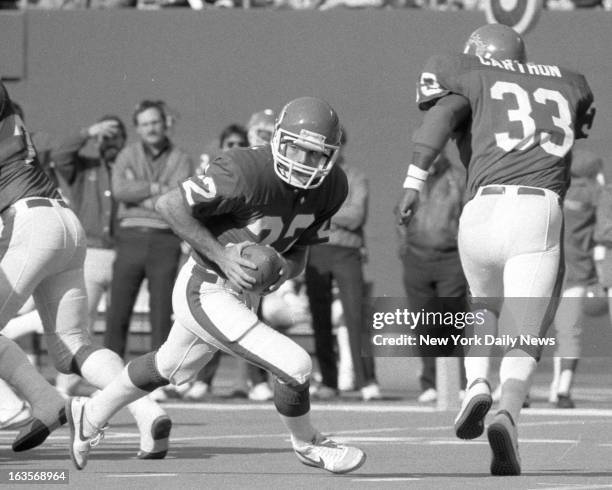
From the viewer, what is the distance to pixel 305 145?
23.6 ft

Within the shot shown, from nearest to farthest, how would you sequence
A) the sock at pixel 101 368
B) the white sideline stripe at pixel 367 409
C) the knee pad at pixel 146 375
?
the knee pad at pixel 146 375 → the sock at pixel 101 368 → the white sideline stripe at pixel 367 409

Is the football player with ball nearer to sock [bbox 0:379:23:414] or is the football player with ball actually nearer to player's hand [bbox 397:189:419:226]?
player's hand [bbox 397:189:419:226]

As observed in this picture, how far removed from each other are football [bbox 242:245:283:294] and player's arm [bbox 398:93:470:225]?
34.7 inches

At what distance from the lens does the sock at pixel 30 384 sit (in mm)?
8234

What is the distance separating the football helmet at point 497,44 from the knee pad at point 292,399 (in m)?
2.12

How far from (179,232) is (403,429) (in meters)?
3.68

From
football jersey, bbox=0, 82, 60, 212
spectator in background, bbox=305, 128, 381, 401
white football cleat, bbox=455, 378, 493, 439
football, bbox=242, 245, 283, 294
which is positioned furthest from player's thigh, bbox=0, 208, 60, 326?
spectator in background, bbox=305, 128, 381, 401

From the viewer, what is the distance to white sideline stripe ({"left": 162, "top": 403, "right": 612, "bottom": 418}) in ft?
38.8

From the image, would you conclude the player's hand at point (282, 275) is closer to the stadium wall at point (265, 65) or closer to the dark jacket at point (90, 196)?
the dark jacket at point (90, 196)

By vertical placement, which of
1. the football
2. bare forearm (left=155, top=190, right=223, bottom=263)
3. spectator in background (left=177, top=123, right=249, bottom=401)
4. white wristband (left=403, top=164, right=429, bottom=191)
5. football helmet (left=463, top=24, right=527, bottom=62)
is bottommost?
spectator in background (left=177, top=123, right=249, bottom=401)

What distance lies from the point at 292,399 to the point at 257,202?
0.89m

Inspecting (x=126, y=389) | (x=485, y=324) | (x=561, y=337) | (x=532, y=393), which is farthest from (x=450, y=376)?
(x=126, y=389)

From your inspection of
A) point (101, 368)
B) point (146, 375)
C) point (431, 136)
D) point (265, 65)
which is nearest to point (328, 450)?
point (146, 375)

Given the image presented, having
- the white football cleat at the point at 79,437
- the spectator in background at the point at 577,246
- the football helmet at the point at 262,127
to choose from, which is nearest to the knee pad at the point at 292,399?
the white football cleat at the point at 79,437
